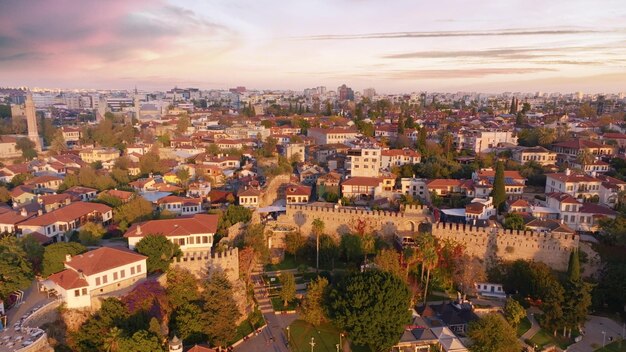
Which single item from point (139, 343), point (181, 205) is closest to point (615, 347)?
point (139, 343)

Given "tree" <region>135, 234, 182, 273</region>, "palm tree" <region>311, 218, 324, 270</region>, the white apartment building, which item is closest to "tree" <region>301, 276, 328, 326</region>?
"palm tree" <region>311, 218, 324, 270</region>

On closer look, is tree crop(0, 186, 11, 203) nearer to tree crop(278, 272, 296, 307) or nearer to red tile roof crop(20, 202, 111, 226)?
red tile roof crop(20, 202, 111, 226)

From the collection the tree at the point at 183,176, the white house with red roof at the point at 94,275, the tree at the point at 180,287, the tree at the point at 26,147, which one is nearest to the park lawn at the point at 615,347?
the tree at the point at 180,287

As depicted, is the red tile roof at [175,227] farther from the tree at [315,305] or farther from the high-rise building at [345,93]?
Answer: the high-rise building at [345,93]

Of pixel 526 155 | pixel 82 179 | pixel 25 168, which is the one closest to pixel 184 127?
pixel 25 168

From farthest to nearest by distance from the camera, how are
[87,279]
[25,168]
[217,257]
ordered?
1. [25,168]
2. [217,257]
3. [87,279]

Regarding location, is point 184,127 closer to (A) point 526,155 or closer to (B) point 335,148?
(B) point 335,148
